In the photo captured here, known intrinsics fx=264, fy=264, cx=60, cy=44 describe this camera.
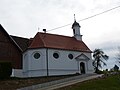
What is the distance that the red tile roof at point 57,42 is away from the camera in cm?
4525

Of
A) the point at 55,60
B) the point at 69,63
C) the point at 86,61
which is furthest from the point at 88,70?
the point at 55,60

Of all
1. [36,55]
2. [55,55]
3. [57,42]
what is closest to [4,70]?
[36,55]

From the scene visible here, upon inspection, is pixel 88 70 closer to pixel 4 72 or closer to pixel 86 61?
pixel 86 61

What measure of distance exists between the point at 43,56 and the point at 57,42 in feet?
16.1

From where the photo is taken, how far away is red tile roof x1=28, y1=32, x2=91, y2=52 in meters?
45.2

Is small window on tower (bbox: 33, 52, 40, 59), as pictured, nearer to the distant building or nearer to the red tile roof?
the distant building

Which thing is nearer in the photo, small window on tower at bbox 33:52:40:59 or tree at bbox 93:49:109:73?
small window on tower at bbox 33:52:40:59

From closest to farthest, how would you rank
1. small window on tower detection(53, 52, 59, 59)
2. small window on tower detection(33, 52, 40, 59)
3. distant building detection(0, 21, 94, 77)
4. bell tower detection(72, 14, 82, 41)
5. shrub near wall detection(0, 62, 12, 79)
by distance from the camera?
1. shrub near wall detection(0, 62, 12, 79)
2. distant building detection(0, 21, 94, 77)
3. small window on tower detection(33, 52, 40, 59)
4. small window on tower detection(53, 52, 59, 59)
5. bell tower detection(72, 14, 82, 41)

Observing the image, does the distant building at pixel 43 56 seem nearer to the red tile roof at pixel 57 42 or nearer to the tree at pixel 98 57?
the red tile roof at pixel 57 42

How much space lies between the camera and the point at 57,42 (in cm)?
4759

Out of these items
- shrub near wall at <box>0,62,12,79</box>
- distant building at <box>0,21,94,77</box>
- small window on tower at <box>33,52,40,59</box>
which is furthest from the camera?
small window on tower at <box>33,52,40,59</box>

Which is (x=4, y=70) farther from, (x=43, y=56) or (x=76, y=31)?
(x=76, y=31)

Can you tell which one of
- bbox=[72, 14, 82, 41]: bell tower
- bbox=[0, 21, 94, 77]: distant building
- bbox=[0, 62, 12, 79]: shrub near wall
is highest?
bbox=[72, 14, 82, 41]: bell tower

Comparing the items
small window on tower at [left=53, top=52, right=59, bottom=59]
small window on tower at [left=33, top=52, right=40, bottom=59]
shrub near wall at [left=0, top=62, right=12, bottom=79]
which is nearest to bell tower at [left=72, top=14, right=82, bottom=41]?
small window on tower at [left=53, top=52, right=59, bottom=59]
